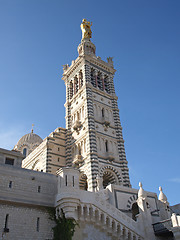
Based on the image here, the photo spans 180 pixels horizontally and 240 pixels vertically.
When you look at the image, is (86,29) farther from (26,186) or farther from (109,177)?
(26,186)

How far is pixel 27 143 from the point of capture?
54938mm

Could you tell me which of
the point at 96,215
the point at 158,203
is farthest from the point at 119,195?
the point at 96,215

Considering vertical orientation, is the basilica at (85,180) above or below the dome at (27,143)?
below

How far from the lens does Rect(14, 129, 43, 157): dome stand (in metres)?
54.3

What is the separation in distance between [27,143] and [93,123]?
21.9 meters

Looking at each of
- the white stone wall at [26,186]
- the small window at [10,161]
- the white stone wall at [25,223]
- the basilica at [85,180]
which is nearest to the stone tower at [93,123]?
the basilica at [85,180]

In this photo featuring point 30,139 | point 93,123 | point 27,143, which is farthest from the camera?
point 30,139

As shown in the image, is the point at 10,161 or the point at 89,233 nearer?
the point at 89,233

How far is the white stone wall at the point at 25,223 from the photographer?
60.1 ft

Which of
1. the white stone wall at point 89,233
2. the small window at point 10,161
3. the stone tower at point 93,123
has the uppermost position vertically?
the stone tower at point 93,123

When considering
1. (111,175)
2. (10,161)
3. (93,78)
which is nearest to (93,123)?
(111,175)

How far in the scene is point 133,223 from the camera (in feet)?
72.6

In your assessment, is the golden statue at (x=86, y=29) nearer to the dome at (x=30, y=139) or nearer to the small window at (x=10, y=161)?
the dome at (x=30, y=139)

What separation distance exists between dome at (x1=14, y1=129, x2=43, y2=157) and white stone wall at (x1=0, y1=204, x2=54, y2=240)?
3466cm
